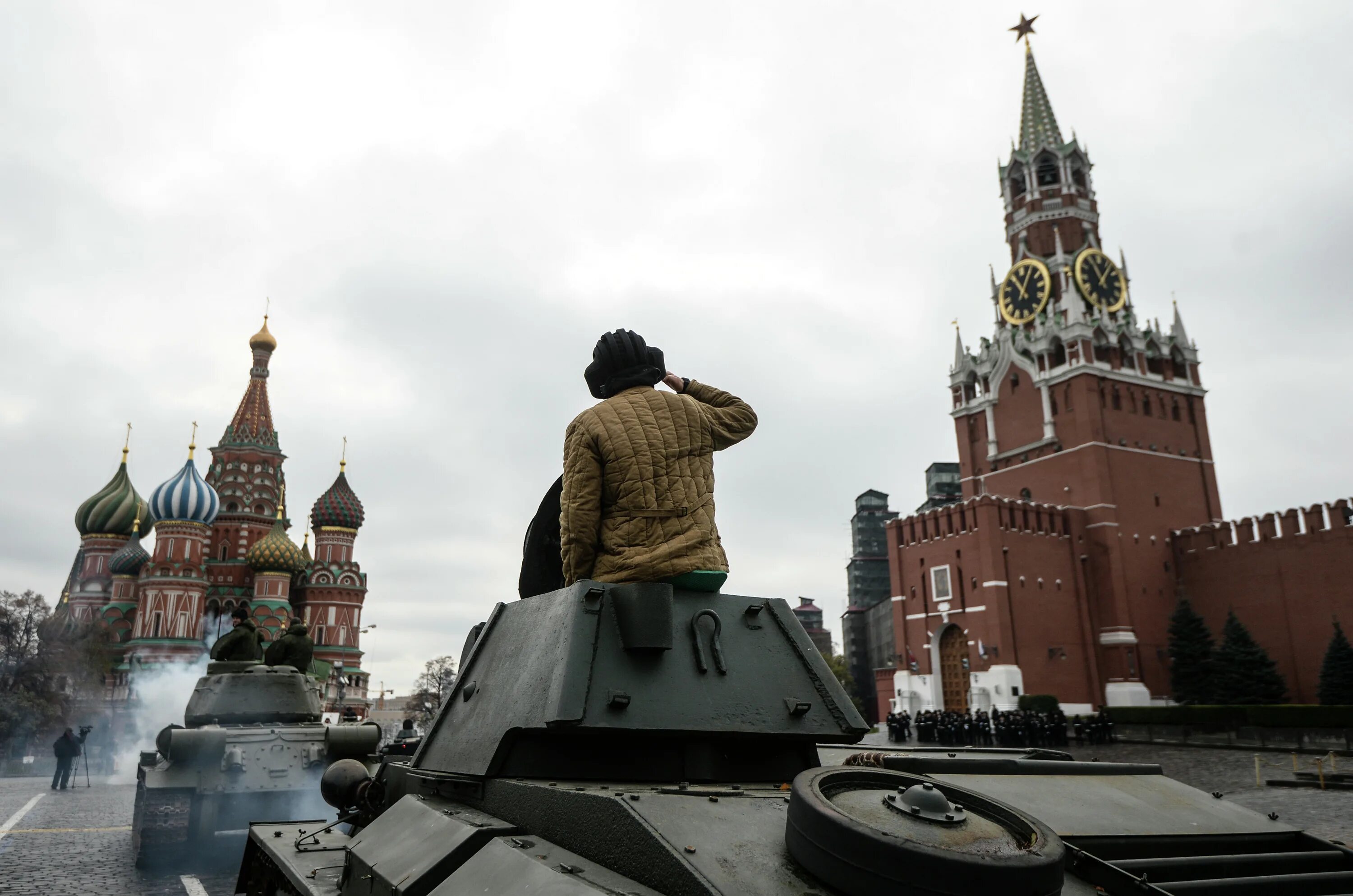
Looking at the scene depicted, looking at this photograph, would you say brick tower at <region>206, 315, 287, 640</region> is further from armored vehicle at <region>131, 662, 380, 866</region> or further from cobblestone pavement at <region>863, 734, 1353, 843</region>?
armored vehicle at <region>131, 662, 380, 866</region>

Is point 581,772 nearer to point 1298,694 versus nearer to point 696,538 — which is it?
point 696,538

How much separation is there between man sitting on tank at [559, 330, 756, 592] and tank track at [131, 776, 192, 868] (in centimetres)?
825

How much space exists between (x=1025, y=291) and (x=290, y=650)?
51.5m

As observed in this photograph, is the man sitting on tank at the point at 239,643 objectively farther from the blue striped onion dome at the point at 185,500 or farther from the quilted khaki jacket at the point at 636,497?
the blue striped onion dome at the point at 185,500

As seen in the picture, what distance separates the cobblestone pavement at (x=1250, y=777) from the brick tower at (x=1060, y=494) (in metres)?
11.3

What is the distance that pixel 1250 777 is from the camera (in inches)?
784

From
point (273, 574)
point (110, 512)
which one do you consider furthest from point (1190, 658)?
point (110, 512)

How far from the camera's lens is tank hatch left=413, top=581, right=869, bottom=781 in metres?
3.46

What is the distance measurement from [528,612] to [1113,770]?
2.68m

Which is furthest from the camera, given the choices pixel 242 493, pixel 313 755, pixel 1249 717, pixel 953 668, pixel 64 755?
pixel 242 493

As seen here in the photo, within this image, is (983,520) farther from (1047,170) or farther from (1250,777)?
(1047,170)

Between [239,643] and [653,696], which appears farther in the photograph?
[239,643]

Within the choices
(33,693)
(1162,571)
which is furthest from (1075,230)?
(33,693)

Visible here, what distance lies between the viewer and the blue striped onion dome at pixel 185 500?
51938mm
